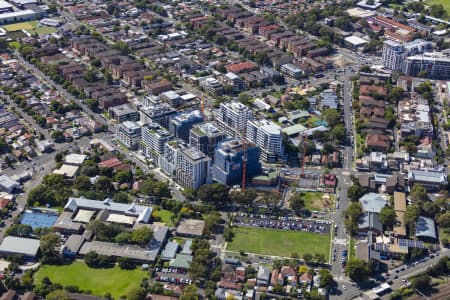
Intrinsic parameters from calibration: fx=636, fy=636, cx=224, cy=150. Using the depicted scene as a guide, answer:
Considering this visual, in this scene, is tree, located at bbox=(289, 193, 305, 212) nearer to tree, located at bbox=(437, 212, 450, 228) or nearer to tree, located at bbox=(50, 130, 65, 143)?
tree, located at bbox=(437, 212, 450, 228)

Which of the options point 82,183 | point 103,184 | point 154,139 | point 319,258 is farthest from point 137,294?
point 154,139

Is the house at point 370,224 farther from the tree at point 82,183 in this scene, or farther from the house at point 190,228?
the tree at point 82,183

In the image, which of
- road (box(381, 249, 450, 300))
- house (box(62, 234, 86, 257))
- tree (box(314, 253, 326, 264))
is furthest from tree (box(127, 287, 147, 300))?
road (box(381, 249, 450, 300))

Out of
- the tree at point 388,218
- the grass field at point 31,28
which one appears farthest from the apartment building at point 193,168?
the grass field at point 31,28

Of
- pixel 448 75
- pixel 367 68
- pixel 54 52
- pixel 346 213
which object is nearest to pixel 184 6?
pixel 54 52

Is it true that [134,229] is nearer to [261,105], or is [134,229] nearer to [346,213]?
[346,213]

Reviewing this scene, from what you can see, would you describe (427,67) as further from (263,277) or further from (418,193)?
(263,277)
